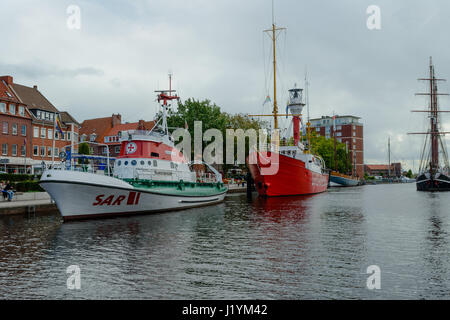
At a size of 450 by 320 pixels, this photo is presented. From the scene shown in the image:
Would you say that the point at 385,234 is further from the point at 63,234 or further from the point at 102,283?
the point at 63,234

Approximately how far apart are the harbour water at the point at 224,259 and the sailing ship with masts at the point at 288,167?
68.3 feet

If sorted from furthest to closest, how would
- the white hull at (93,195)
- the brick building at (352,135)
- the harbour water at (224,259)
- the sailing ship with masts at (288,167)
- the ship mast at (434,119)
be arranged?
the brick building at (352,135)
the ship mast at (434,119)
the sailing ship with masts at (288,167)
the white hull at (93,195)
the harbour water at (224,259)

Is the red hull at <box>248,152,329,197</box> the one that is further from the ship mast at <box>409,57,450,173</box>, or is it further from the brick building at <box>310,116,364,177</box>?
the brick building at <box>310,116,364,177</box>

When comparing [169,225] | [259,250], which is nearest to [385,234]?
[259,250]

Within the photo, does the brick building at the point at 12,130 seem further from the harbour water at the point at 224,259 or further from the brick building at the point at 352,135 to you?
the brick building at the point at 352,135

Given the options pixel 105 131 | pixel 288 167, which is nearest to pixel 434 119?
pixel 288 167

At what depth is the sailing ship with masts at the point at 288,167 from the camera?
43.4 metres

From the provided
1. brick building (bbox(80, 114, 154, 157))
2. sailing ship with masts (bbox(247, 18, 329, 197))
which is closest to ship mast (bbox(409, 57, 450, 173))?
sailing ship with masts (bbox(247, 18, 329, 197))

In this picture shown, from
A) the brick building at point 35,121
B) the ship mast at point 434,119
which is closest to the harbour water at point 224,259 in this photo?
the brick building at point 35,121

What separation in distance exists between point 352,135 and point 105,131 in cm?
10728

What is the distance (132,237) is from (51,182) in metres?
7.89

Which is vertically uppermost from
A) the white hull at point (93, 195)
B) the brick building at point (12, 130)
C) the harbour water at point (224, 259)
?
the brick building at point (12, 130)

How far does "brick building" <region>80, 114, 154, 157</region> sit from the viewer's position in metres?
87.2

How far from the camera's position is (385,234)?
61.4 feet
